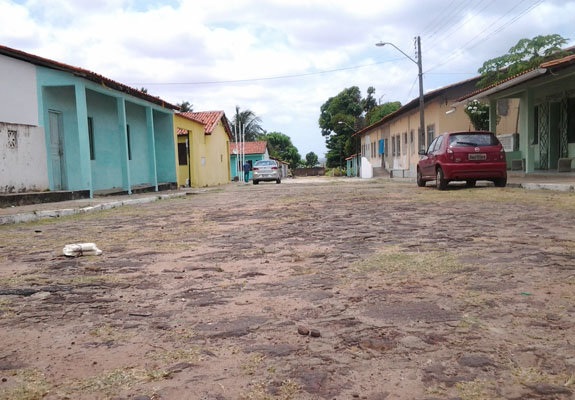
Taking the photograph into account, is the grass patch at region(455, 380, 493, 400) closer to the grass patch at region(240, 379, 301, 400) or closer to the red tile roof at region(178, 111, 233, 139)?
the grass patch at region(240, 379, 301, 400)

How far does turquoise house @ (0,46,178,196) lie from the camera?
40.5 feet

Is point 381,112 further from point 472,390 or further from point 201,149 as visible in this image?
point 472,390

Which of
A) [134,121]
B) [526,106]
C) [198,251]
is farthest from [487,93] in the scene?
[198,251]

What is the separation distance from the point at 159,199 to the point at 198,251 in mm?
9380

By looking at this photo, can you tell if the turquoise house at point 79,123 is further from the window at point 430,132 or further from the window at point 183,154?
the window at point 430,132

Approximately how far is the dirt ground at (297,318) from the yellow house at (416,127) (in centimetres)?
→ 1742

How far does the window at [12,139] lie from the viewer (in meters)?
11.0

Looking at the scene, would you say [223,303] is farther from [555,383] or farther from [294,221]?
[294,221]

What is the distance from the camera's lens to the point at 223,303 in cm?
284

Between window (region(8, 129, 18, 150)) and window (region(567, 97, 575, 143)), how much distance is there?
1616 centimetres

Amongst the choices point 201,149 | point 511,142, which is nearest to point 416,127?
point 511,142

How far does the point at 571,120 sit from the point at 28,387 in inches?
664

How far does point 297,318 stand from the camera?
8.29 ft

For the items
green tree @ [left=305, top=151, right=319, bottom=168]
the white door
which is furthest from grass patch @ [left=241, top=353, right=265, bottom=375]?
green tree @ [left=305, top=151, right=319, bottom=168]
